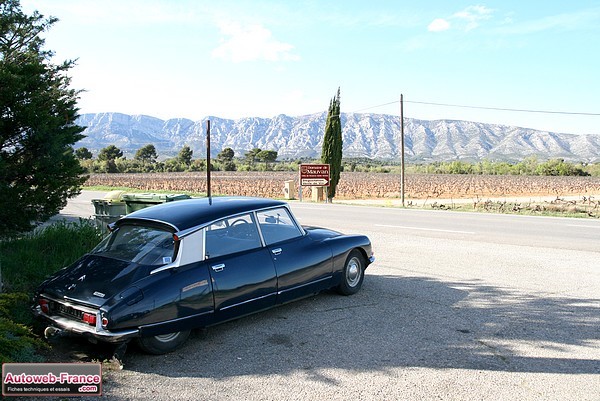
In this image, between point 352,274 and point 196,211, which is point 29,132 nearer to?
point 196,211

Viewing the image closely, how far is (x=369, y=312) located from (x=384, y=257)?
12.2 feet

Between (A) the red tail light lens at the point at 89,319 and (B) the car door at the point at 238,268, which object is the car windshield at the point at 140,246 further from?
(A) the red tail light lens at the point at 89,319

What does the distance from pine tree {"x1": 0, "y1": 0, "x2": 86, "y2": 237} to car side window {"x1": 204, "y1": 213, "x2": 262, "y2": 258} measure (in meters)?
2.56

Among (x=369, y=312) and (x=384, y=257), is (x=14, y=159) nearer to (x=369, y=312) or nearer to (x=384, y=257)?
(x=369, y=312)

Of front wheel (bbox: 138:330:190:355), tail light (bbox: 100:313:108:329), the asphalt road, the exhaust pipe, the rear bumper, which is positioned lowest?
the asphalt road

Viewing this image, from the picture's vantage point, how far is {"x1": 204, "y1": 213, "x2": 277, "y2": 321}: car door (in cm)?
505

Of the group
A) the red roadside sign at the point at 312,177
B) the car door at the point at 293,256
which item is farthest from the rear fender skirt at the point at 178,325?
the red roadside sign at the point at 312,177

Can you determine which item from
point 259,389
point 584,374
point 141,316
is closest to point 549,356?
point 584,374

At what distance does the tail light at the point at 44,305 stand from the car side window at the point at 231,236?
1561mm

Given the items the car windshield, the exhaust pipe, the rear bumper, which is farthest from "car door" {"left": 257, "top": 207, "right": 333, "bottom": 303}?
the exhaust pipe

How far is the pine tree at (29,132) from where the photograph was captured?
19.6 feet

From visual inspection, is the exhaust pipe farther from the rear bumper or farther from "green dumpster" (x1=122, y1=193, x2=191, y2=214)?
"green dumpster" (x1=122, y1=193, x2=191, y2=214)

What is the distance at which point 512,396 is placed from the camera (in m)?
3.95

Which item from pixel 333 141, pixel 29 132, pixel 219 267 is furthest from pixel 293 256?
pixel 333 141
